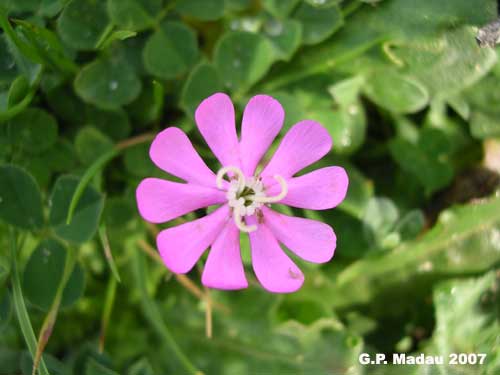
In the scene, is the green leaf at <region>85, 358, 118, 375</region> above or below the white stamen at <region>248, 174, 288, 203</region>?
below

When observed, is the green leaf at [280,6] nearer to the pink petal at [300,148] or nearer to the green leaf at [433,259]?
the pink petal at [300,148]

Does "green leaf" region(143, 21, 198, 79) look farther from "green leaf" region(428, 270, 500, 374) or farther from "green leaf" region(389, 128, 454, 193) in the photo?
"green leaf" region(428, 270, 500, 374)

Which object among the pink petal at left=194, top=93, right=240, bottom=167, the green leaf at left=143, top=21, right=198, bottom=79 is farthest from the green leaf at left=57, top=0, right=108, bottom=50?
the pink petal at left=194, top=93, right=240, bottom=167

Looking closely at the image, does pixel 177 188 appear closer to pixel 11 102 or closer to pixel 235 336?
pixel 11 102

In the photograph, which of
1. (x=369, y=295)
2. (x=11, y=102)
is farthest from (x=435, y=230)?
(x=11, y=102)

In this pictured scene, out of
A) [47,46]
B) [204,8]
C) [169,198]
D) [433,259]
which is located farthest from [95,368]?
[433,259]

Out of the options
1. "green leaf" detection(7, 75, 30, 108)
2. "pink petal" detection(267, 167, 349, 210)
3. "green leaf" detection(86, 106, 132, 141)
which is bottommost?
"pink petal" detection(267, 167, 349, 210)
